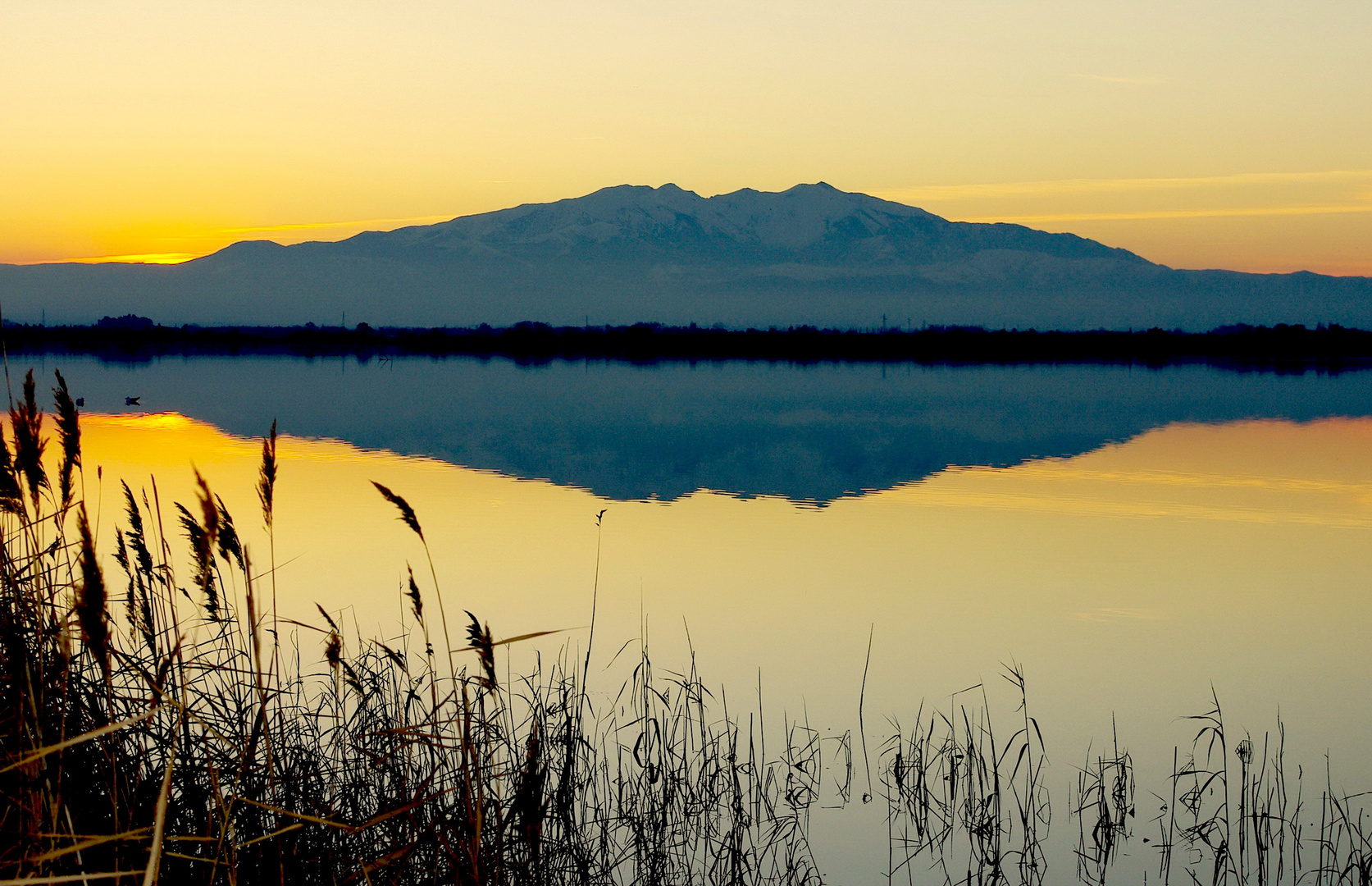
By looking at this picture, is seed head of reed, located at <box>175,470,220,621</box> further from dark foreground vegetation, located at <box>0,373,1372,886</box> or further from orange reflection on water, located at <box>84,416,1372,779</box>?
orange reflection on water, located at <box>84,416,1372,779</box>

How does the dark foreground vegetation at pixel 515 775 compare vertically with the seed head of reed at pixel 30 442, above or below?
below

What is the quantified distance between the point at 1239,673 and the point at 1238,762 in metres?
2.40

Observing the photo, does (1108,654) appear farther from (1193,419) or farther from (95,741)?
(1193,419)

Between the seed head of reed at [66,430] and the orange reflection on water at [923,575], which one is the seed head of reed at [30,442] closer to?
the seed head of reed at [66,430]

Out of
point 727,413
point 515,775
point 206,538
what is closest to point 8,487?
point 206,538

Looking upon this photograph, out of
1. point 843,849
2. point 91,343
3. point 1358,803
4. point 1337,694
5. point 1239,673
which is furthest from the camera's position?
point 91,343

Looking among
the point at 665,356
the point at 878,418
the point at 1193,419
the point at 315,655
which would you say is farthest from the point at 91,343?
the point at 315,655

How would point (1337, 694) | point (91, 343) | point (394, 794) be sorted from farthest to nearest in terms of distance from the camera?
point (91, 343)
point (1337, 694)
point (394, 794)

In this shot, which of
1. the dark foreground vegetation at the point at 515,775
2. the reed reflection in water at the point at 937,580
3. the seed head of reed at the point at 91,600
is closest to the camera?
the seed head of reed at the point at 91,600

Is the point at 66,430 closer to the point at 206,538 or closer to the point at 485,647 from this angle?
the point at 206,538

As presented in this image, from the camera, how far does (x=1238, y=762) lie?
7230 millimetres

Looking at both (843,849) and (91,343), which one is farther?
(91,343)

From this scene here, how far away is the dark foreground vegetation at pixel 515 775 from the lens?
12.2ft

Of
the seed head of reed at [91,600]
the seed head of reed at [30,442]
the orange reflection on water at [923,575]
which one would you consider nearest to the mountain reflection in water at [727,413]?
the orange reflection on water at [923,575]
